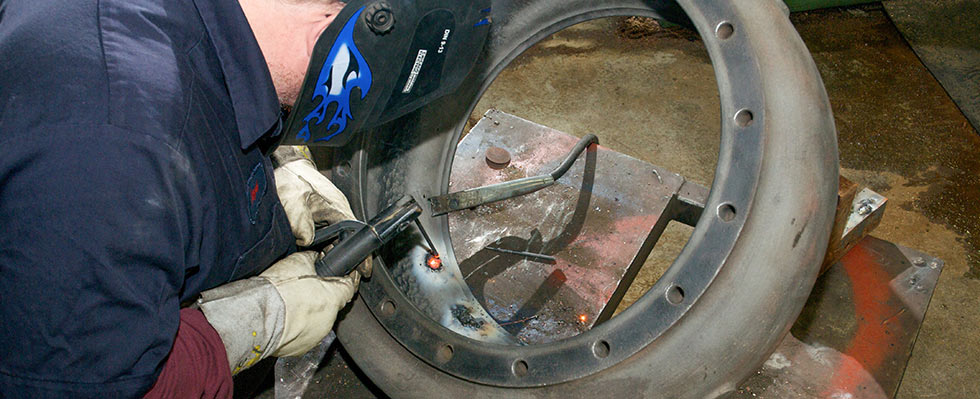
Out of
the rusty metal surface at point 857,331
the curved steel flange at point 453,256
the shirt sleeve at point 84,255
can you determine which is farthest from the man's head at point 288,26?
the rusty metal surface at point 857,331

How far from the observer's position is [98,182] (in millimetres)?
813

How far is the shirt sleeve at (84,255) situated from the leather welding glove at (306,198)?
0.59 m

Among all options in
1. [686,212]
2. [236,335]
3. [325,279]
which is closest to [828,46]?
[686,212]

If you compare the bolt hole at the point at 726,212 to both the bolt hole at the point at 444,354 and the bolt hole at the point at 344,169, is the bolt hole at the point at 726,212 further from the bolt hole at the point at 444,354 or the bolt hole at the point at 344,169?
the bolt hole at the point at 344,169

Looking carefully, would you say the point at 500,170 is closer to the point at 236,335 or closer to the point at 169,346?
the point at 236,335

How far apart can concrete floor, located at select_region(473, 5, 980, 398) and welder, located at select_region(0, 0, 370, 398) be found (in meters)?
1.88

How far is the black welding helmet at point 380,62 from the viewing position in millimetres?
1045

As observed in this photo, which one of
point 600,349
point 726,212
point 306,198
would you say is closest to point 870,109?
point 726,212

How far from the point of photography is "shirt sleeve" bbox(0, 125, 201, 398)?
793 mm

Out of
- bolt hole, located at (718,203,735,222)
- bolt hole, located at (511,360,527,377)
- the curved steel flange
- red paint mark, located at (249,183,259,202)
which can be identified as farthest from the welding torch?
bolt hole, located at (718,203,735,222)

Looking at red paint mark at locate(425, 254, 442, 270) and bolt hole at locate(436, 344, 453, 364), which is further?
red paint mark at locate(425, 254, 442, 270)

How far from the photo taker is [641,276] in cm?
266

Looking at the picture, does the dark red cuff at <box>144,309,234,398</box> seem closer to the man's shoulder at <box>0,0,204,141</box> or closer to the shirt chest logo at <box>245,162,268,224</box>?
the shirt chest logo at <box>245,162,268,224</box>

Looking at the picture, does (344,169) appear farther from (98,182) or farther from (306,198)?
(98,182)
